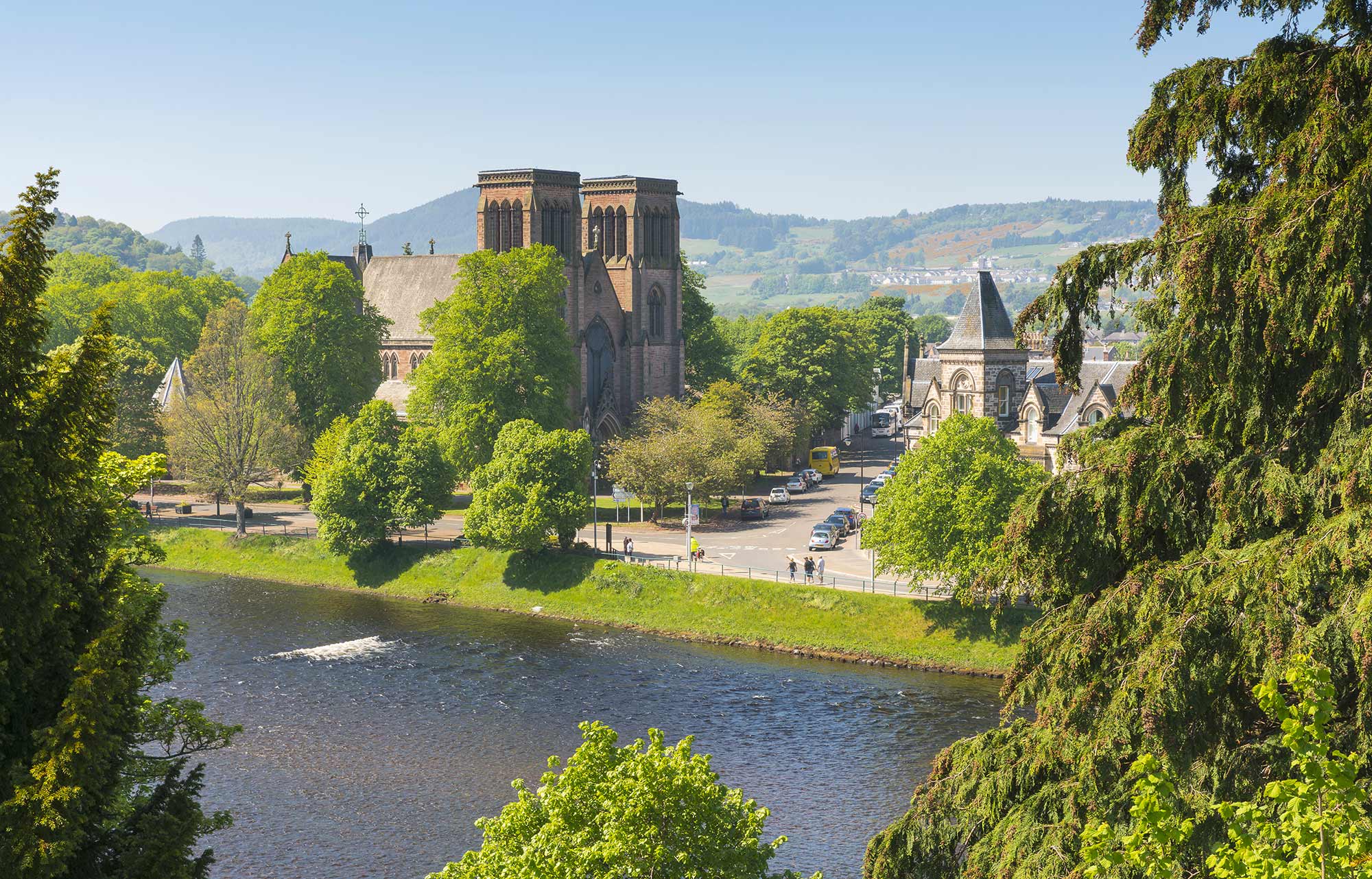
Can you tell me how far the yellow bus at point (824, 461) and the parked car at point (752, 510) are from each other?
19.6m

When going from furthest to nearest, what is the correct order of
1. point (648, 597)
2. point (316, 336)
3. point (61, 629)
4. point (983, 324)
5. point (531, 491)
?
point (316, 336)
point (983, 324)
point (531, 491)
point (648, 597)
point (61, 629)

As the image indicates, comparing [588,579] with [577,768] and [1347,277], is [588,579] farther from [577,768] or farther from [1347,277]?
[1347,277]

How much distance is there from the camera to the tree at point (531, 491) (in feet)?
211

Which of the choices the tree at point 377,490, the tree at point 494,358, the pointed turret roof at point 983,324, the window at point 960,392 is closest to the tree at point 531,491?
the tree at point 377,490

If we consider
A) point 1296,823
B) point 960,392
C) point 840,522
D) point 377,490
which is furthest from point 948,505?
point 1296,823

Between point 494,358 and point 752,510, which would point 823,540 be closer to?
point 752,510

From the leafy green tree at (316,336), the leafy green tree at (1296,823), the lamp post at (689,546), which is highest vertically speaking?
the leafy green tree at (316,336)

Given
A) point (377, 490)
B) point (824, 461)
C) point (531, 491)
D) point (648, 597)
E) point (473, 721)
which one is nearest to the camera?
point (473, 721)

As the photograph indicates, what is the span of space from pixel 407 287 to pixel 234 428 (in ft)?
88.5

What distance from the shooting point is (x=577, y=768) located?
21.8 m

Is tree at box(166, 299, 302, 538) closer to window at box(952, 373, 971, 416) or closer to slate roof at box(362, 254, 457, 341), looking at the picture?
slate roof at box(362, 254, 457, 341)

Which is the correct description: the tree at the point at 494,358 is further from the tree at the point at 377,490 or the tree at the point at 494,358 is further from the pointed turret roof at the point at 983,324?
the pointed turret roof at the point at 983,324

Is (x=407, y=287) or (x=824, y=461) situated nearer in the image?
(x=824, y=461)

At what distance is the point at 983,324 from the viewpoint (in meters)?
78.8
